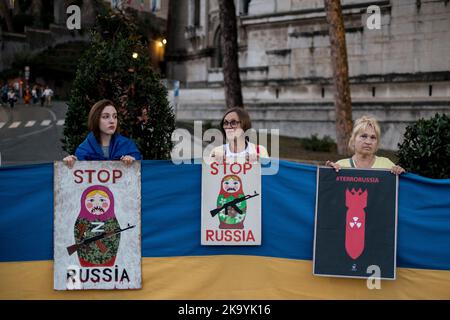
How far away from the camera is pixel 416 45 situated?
28938 millimetres

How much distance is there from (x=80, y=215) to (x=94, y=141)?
2.88ft

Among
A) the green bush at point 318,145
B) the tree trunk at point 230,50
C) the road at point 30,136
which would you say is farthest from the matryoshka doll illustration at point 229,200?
the tree trunk at point 230,50

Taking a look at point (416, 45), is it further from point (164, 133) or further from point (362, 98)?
point (164, 133)

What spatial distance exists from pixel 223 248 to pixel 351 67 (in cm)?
2460

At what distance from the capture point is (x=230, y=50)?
26.2 m

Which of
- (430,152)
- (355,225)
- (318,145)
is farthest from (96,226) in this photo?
(318,145)

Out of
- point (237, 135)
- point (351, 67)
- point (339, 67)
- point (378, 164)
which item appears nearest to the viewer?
point (378, 164)

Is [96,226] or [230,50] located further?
[230,50]

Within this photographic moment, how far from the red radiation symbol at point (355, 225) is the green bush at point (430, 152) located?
2.09 m

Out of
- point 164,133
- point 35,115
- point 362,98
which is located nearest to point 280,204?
point 164,133

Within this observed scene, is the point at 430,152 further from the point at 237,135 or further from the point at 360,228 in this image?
the point at 237,135

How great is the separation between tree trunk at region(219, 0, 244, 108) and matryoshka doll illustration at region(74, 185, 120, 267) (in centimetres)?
1884

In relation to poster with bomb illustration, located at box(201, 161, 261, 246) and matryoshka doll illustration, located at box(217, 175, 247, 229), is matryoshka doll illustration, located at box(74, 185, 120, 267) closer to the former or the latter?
poster with bomb illustration, located at box(201, 161, 261, 246)

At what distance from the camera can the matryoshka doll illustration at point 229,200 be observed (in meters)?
7.37
